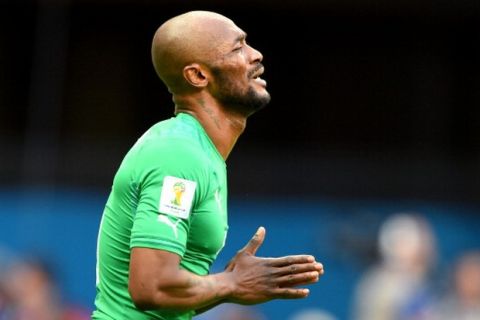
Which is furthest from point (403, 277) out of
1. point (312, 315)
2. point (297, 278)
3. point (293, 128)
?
point (297, 278)

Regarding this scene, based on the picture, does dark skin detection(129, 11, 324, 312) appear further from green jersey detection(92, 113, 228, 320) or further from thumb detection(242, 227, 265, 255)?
green jersey detection(92, 113, 228, 320)

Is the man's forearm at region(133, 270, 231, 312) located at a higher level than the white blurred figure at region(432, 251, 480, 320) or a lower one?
lower

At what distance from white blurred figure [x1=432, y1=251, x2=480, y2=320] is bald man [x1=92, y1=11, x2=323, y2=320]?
5.04 m

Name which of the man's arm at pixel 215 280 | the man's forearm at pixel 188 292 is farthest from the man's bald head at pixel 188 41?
the man's forearm at pixel 188 292

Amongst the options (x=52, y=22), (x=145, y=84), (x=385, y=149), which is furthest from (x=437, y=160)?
(x=52, y=22)

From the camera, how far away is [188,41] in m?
5.18

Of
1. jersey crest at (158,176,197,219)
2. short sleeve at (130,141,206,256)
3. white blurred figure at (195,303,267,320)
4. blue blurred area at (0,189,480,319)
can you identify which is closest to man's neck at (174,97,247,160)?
short sleeve at (130,141,206,256)

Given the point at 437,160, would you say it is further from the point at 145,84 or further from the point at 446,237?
the point at 145,84

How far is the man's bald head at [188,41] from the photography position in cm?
518

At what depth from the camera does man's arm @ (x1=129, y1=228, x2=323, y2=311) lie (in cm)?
467

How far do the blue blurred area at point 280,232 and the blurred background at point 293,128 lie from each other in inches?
0.6

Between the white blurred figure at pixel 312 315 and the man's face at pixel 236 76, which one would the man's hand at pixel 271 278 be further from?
the white blurred figure at pixel 312 315

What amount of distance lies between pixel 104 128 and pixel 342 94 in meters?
2.51

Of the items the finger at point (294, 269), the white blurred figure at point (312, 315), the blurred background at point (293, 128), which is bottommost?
the finger at point (294, 269)
